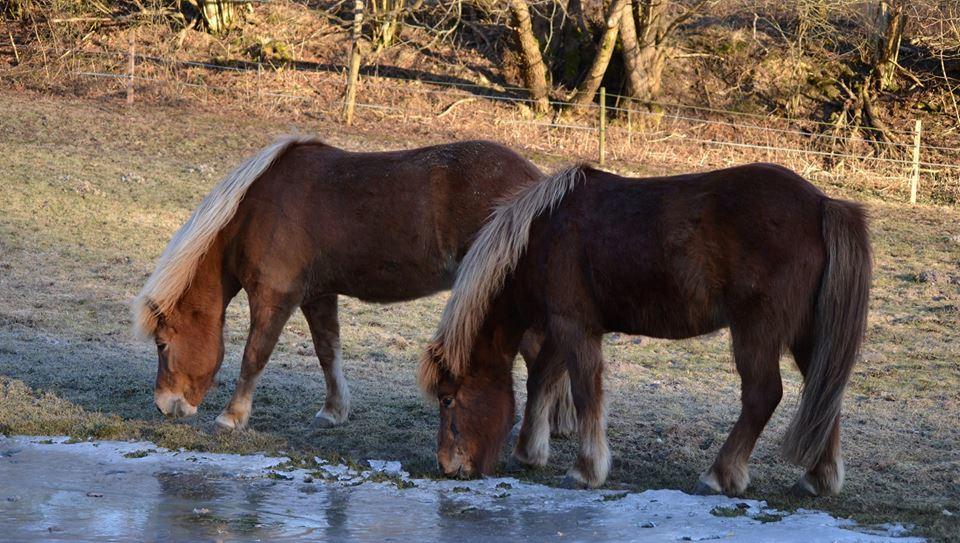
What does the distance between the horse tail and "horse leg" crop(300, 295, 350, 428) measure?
3.00 m

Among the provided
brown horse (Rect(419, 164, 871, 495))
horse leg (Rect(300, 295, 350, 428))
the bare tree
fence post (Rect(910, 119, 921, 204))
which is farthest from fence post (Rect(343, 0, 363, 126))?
brown horse (Rect(419, 164, 871, 495))

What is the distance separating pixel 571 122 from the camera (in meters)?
20.0

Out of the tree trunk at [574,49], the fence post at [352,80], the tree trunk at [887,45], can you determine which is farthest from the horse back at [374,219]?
the tree trunk at [887,45]

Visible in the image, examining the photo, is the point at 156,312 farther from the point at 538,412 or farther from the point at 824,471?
the point at 824,471

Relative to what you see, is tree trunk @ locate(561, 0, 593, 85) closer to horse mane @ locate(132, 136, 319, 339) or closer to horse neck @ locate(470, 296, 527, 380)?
horse mane @ locate(132, 136, 319, 339)

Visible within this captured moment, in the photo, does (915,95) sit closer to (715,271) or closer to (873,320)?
(873,320)

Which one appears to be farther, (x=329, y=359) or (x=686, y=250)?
(x=329, y=359)

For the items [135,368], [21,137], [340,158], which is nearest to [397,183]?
[340,158]

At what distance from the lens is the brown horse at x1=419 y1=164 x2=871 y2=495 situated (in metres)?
4.82

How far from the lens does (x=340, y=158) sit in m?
6.79

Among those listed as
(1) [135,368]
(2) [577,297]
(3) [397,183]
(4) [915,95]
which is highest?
(4) [915,95]

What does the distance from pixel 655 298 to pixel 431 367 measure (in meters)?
1.23

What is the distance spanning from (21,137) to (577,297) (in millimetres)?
14425

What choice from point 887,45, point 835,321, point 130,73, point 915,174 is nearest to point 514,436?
point 835,321
